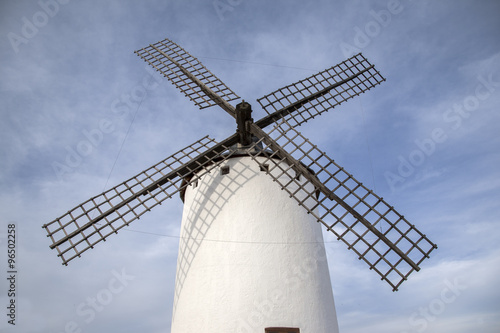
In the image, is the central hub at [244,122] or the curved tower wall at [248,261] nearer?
the curved tower wall at [248,261]

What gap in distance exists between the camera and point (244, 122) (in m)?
7.48

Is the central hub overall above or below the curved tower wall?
above

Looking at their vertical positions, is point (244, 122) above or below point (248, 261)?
above

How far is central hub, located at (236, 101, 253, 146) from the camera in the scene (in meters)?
7.44

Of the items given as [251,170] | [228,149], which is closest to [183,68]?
[228,149]

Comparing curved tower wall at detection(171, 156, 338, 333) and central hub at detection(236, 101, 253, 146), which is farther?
central hub at detection(236, 101, 253, 146)

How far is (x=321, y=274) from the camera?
21.1 feet

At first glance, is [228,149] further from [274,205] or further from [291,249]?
[291,249]

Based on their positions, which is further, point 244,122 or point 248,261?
point 244,122

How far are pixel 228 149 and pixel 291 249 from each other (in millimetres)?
2551

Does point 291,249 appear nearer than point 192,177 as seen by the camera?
Yes

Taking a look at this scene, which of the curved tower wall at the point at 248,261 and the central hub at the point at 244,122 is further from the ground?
the central hub at the point at 244,122

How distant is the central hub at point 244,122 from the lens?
744cm

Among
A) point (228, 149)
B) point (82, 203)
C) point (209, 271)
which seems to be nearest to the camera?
point (209, 271)
